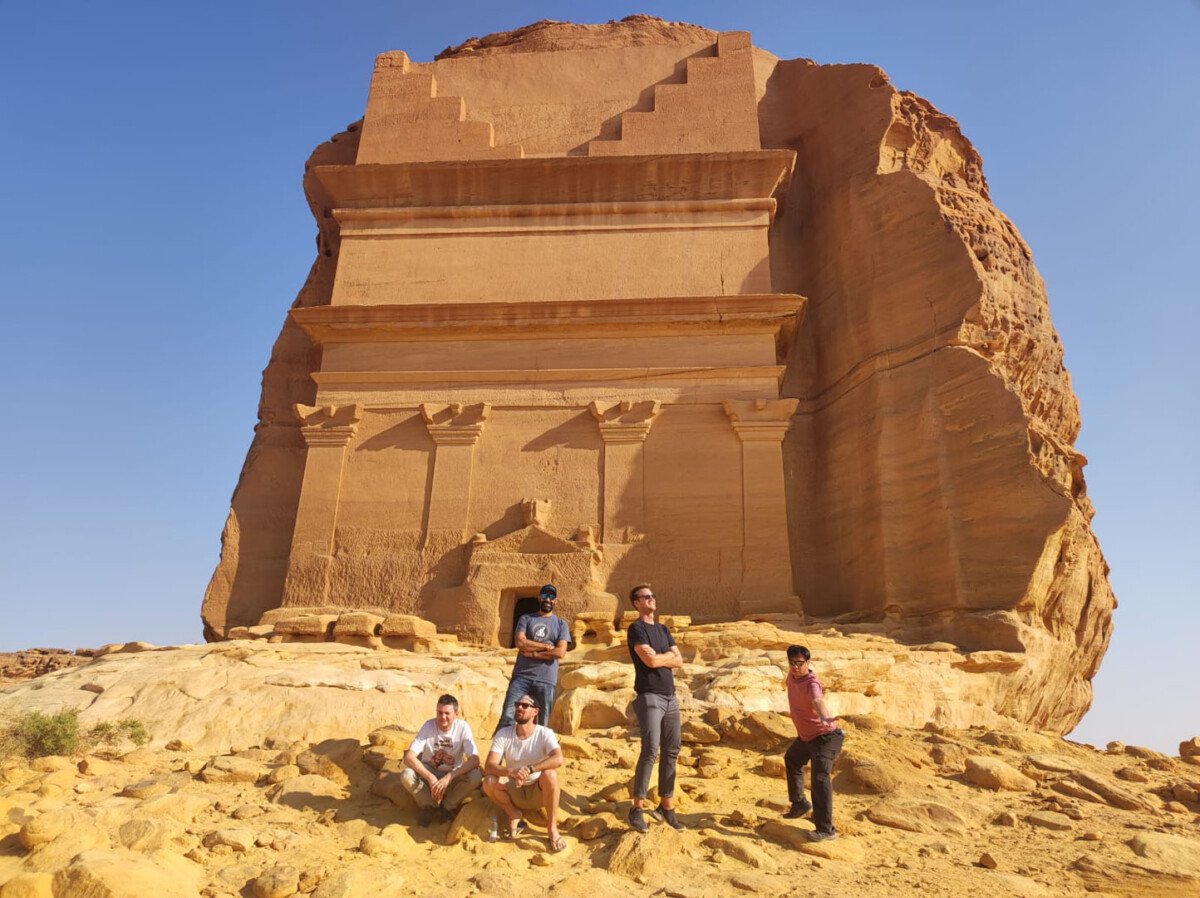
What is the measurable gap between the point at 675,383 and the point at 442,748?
1028 cm

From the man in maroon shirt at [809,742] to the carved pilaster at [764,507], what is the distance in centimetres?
771

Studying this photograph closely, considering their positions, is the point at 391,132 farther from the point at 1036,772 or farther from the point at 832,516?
the point at 1036,772

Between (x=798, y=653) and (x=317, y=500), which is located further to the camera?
(x=317, y=500)

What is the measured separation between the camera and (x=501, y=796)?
18.4 feet

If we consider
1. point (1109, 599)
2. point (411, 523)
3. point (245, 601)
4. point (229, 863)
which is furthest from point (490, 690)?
point (1109, 599)

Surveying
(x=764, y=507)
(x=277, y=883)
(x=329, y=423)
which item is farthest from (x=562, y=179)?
(x=277, y=883)

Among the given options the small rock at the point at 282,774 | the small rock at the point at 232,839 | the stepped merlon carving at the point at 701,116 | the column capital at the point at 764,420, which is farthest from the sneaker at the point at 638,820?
the stepped merlon carving at the point at 701,116

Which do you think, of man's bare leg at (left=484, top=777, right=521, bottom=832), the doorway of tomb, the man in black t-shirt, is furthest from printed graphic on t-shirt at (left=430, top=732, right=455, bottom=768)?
the doorway of tomb

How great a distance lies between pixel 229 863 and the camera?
5.12 meters

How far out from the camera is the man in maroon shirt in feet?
18.4

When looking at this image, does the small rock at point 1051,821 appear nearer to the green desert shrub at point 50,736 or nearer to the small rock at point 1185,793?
the small rock at point 1185,793

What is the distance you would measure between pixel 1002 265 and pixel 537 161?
29.6 ft

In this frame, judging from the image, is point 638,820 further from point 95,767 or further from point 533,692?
point 95,767

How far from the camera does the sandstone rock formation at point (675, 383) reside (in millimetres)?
13273
